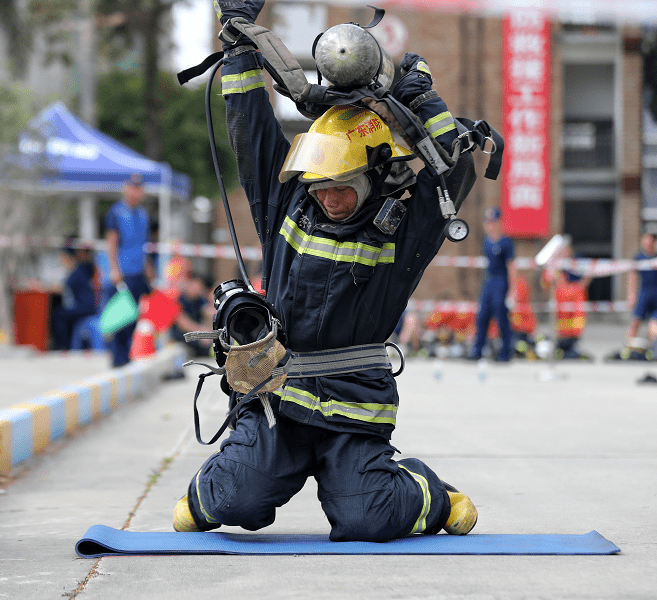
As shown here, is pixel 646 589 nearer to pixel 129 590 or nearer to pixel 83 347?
pixel 129 590

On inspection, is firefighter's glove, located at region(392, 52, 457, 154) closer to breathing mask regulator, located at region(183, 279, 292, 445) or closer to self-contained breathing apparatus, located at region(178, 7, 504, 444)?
self-contained breathing apparatus, located at region(178, 7, 504, 444)

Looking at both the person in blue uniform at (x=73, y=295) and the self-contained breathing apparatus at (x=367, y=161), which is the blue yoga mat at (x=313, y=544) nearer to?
the self-contained breathing apparatus at (x=367, y=161)

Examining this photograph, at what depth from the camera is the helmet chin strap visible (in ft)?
9.77

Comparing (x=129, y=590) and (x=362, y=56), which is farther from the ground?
(x=362, y=56)

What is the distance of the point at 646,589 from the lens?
7.93 feet

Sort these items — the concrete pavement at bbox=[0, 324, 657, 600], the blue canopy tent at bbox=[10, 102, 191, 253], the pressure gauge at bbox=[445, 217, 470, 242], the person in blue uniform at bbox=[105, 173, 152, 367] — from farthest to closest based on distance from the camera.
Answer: the blue canopy tent at bbox=[10, 102, 191, 253] → the person in blue uniform at bbox=[105, 173, 152, 367] → the pressure gauge at bbox=[445, 217, 470, 242] → the concrete pavement at bbox=[0, 324, 657, 600]

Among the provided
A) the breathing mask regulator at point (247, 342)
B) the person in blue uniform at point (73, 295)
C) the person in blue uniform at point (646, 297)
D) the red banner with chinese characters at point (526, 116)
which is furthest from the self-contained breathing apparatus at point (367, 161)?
the red banner with chinese characters at point (526, 116)

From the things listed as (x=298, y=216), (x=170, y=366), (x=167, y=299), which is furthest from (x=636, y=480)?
(x=167, y=299)

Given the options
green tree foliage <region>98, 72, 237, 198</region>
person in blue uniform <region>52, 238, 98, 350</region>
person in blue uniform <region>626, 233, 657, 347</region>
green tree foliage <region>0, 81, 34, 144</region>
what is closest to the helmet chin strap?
person in blue uniform <region>626, 233, 657, 347</region>

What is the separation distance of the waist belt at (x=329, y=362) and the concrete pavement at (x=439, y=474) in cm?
58

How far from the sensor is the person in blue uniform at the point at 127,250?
324 inches

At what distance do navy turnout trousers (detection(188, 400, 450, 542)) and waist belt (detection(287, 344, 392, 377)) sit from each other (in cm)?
15

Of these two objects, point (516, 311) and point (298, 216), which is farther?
point (516, 311)

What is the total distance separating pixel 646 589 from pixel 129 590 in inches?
51.3
